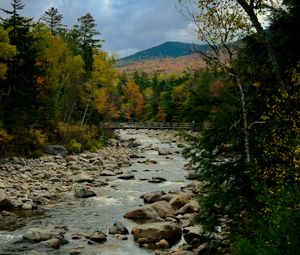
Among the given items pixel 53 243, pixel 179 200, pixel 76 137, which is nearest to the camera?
pixel 53 243

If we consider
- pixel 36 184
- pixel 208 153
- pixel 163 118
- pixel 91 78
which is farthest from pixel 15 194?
pixel 163 118

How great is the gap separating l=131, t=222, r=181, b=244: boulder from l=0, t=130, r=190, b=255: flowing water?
451mm

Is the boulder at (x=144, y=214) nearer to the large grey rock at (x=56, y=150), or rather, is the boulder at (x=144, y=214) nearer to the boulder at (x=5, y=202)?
the boulder at (x=5, y=202)

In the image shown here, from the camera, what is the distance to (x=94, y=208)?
2303 centimetres

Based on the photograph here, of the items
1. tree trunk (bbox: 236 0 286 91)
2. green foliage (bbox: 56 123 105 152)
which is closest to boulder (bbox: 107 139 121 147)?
green foliage (bbox: 56 123 105 152)

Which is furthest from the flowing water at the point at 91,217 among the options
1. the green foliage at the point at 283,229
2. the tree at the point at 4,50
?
the tree at the point at 4,50

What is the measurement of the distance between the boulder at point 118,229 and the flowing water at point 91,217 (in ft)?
1.06

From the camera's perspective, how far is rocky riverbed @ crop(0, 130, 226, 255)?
16.8 metres

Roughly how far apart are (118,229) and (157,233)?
1.82 m

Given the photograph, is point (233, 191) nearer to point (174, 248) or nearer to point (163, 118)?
point (174, 248)

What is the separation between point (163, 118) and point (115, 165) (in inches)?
2201

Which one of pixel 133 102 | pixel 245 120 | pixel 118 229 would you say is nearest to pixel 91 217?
pixel 118 229

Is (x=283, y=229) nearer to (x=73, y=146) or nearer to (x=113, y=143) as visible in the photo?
(x=73, y=146)

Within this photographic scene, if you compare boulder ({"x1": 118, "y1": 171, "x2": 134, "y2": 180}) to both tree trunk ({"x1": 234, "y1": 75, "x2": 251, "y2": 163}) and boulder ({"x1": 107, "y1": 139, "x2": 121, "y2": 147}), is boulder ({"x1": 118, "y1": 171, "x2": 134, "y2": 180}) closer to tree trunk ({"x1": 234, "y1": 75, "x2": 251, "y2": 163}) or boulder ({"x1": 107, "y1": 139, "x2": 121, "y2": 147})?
tree trunk ({"x1": 234, "y1": 75, "x2": 251, "y2": 163})
